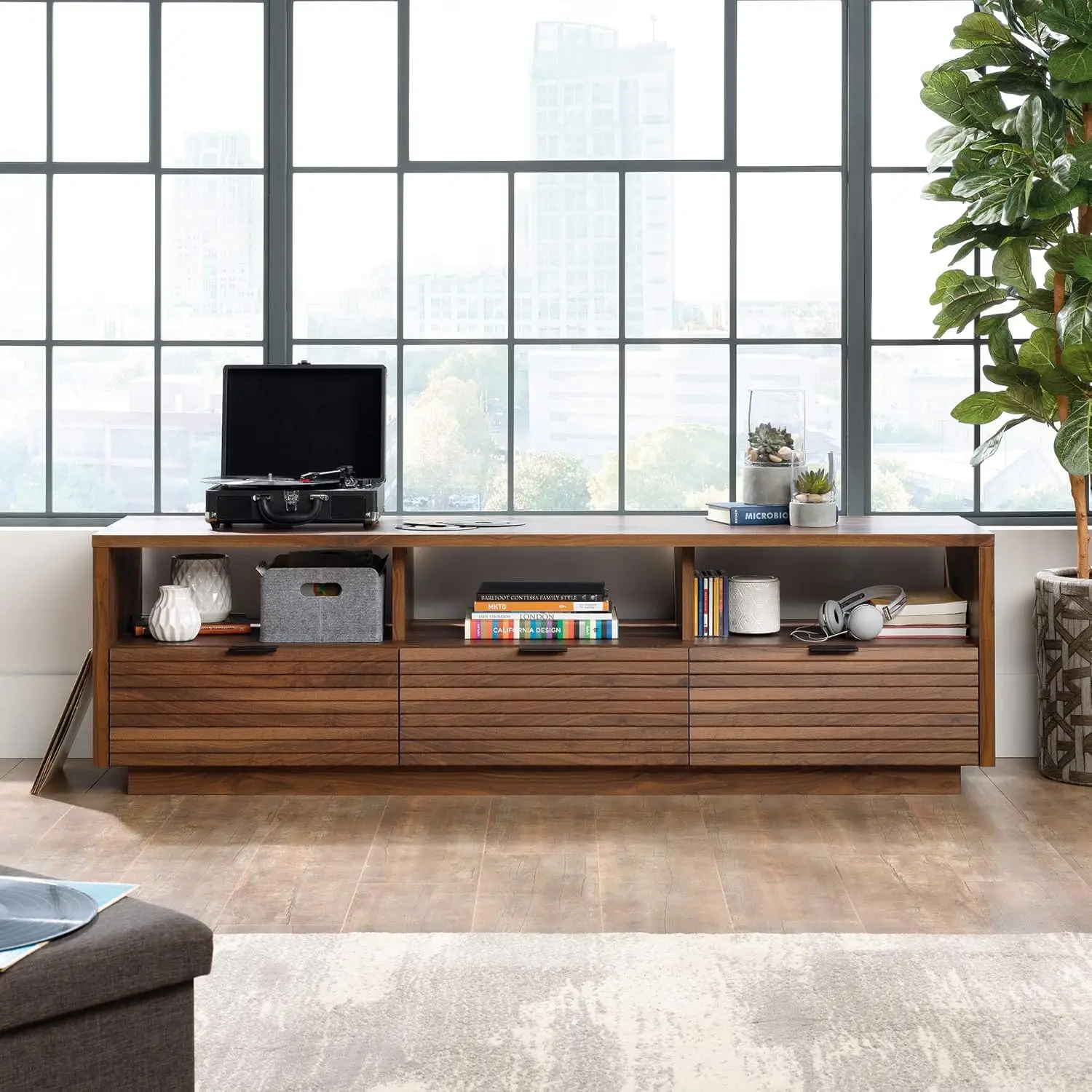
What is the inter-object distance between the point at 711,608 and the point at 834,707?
464 millimetres

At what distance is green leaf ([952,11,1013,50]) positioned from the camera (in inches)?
157

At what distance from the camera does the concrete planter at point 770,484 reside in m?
4.16

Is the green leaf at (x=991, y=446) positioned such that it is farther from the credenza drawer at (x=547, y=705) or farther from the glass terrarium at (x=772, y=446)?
the credenza drawer at (x=547, y=705)

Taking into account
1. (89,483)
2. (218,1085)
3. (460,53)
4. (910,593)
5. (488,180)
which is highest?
(460,53)

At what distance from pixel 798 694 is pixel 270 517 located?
1.60m

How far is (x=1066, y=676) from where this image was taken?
4.06 metres

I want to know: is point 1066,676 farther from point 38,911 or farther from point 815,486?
point 38,911

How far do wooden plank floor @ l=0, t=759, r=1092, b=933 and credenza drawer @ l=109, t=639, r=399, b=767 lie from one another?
14 cm

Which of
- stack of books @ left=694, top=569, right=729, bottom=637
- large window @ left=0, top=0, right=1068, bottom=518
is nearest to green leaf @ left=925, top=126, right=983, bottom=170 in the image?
large window @ left=0, top=0, right=1068, bottom=518

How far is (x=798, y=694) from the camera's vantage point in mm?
3910

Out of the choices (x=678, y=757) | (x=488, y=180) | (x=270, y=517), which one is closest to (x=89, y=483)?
(x=270, y=517)

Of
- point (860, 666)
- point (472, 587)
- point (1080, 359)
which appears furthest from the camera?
point (472, 587)

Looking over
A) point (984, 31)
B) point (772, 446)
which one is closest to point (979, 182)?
point (984, 31)

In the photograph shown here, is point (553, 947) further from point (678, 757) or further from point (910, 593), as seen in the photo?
point (910, 593)
